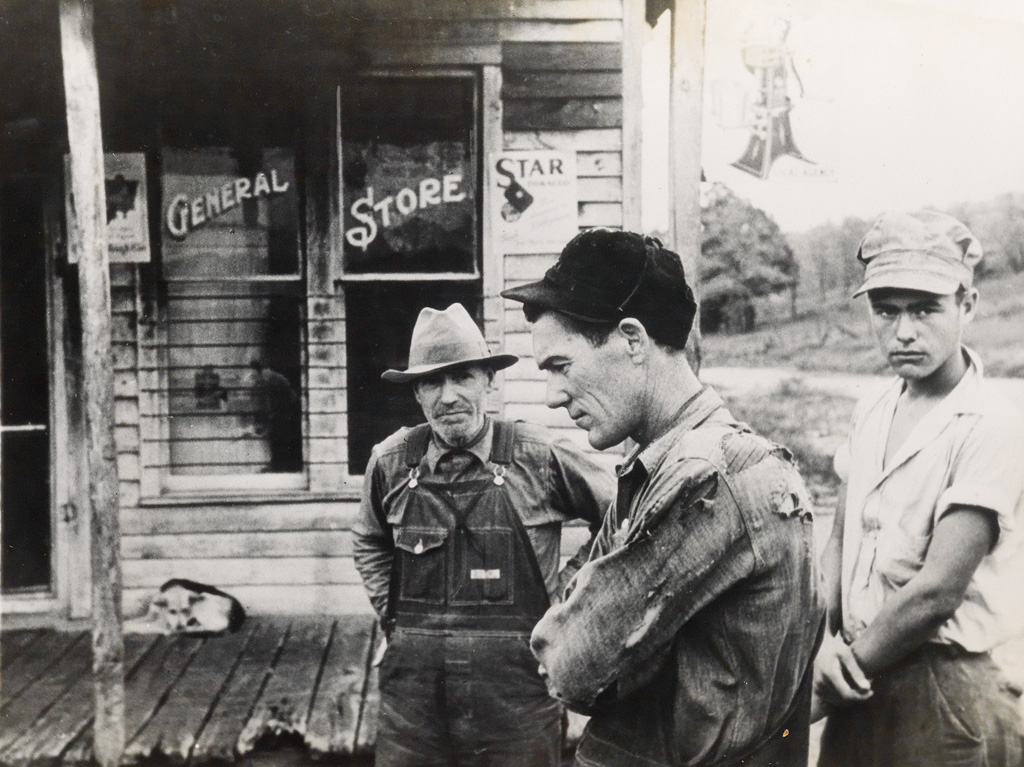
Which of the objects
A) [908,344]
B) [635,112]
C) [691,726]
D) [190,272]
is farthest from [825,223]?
[691,726]

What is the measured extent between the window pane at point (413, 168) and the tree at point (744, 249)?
2792 millimetres

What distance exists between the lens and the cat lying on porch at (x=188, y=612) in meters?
4.53

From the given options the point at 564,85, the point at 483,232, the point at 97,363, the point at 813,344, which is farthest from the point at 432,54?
the point at 813,344

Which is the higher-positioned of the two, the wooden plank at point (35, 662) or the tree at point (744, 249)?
the tree at point (744, 249)

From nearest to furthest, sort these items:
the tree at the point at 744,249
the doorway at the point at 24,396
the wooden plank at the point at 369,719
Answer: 1. the wooden plank at the point at 369,719
2. the doorway at the point at 24,396
3. the tree at the point at 744,249

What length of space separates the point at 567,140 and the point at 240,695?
124 inches

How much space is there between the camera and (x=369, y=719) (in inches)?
154

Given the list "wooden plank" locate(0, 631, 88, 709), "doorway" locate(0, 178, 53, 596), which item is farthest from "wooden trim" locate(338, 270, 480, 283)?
"wooden plank" locate(0, 631, 88, 709)

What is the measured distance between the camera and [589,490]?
3.21 meters

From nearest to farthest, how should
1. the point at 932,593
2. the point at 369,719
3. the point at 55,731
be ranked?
the point at 932,593, the point at 55,731, the point at 369,719

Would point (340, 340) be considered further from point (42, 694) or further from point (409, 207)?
point (42, 694)

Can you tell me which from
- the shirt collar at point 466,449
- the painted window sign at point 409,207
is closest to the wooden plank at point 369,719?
the shirt collar at point 466,449

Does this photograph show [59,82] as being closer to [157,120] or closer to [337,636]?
[157,120]

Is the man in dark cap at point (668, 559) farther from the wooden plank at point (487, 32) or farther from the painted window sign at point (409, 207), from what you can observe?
the wooden plank at point (487, 32)
